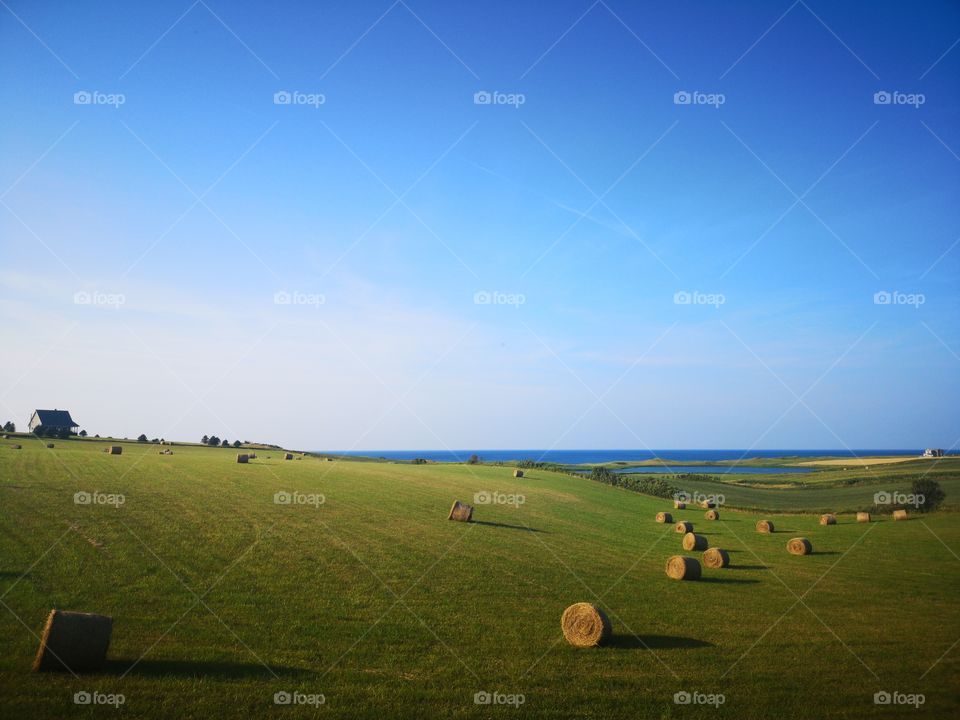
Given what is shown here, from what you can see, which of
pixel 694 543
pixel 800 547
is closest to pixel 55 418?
pixel 694 543

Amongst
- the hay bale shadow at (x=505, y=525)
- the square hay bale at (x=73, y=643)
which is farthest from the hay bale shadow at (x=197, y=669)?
the hay bale shadow at (x=505, y=525)

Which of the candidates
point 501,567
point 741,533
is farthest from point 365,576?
point 741,533

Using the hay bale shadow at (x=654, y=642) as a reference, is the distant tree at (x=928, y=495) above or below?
above

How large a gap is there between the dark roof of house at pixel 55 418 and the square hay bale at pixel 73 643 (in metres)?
110

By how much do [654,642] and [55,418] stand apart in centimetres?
11794

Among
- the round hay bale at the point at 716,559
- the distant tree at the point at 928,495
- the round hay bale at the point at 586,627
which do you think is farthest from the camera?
the distant tree at the point at 928,495

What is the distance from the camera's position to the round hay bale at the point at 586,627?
585 inches

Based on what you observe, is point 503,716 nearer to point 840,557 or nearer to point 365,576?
point 365,576

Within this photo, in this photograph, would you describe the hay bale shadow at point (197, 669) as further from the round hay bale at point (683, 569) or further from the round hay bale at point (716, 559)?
the round hay bale at point (716, 559)

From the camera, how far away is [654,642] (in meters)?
15.4

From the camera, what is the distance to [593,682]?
41.2ft

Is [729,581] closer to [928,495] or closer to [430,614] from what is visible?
[430,614]

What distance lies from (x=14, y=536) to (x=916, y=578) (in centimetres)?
3583

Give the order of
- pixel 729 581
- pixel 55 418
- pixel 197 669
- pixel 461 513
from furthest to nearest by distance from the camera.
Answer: pixel 55 418
pixel 461 513
pixel 729 581
pixel 197 669
